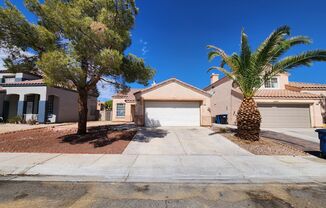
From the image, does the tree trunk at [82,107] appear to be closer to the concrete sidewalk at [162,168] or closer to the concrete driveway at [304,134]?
the concrete sidewalk at [162,168]

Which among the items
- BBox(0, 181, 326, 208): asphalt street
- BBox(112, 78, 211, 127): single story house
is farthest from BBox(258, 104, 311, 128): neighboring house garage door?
BBox(0, 181, 326, 208): asphalt street

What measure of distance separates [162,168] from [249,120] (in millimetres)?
6608

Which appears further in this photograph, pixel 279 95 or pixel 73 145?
pixel 279 95

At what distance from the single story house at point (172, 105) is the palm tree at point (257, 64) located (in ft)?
20.8

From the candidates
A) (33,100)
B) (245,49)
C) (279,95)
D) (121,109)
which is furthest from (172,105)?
(33,100)

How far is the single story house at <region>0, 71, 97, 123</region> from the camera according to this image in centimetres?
1905

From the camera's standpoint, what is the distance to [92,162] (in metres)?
6.80

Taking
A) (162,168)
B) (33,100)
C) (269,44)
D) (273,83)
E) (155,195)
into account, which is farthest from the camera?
(273,83)

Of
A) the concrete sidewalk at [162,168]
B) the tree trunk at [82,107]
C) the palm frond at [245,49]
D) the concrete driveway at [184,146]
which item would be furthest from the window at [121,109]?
the palm frond at [245,49]

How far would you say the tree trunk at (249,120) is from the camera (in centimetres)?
1055

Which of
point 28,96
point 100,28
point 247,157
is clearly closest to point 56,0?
point 100,28

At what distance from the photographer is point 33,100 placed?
66.9ft

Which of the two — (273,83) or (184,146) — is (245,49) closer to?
(184,146)

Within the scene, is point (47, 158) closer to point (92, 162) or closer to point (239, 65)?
point (92, 162)
